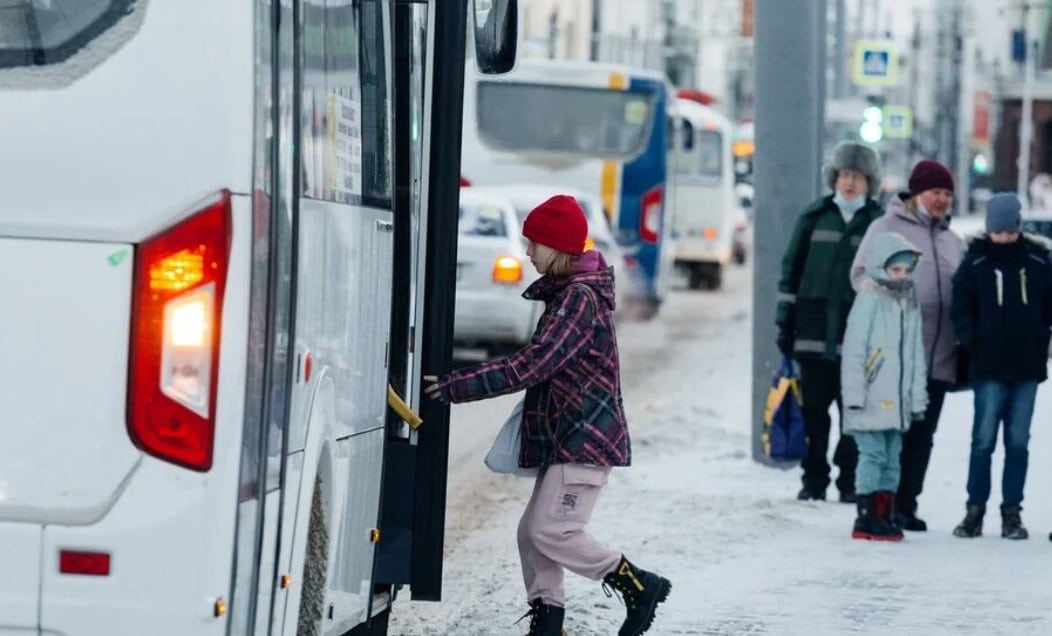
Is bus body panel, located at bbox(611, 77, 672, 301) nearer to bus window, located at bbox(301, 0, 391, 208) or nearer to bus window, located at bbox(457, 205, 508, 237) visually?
bus window, located at bbox(457, 205, 508, 237)

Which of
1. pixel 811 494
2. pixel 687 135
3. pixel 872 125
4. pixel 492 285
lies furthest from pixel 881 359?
pixel 687 135

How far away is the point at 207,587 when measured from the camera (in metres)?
4.69

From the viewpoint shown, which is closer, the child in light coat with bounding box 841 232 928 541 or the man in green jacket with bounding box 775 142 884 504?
the child in light coat with bounding box 841 232 928 541

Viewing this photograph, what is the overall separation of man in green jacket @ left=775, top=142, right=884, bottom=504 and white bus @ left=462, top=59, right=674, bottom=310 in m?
17.1

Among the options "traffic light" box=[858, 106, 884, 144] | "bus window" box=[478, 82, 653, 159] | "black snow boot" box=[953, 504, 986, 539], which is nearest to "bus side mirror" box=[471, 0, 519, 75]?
"black snow boot" box=[953, 504, 986, 539]

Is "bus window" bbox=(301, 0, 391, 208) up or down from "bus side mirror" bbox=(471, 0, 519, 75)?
down

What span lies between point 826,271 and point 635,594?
430cm

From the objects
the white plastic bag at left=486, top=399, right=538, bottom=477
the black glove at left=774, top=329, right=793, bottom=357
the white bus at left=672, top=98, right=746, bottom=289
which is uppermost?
the white plastic bag at left=486, top=399, right=538, bottom=477

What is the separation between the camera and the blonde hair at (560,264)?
7445 mm

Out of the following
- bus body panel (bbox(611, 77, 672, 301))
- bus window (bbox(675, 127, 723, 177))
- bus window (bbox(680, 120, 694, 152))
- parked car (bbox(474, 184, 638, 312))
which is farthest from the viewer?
bus window (bbox(675, 127, 723, 177))

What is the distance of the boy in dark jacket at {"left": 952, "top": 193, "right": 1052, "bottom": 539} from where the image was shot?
1063 centimetres

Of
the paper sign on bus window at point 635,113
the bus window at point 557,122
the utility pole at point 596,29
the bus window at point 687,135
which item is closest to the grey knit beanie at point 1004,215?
the bus window at point 557,122

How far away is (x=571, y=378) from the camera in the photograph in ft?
24.3

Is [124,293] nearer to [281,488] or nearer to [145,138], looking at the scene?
[145,138]
